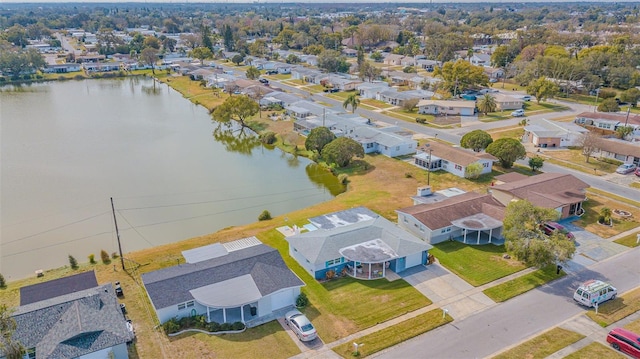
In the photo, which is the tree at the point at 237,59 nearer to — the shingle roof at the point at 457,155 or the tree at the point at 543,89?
the tree at the point at 543,89

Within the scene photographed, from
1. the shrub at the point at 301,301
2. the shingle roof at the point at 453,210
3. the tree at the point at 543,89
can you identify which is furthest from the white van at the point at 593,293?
the tree at the point at 543,89

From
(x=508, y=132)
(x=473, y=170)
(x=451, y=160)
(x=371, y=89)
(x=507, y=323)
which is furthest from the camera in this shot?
(x=371, y=89)

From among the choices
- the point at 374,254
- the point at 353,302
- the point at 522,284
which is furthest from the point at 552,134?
the point at 353,302

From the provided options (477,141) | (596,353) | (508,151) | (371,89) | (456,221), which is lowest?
(596,353)

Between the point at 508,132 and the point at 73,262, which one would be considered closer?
the point at 73,262

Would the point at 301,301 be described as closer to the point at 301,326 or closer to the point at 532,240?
the point at 301,326
